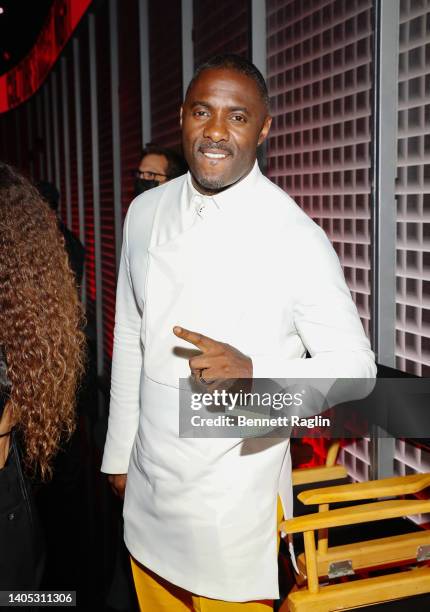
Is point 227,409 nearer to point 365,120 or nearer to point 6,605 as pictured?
point 6,605

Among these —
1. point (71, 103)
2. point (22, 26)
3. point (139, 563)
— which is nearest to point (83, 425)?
point (139, 563)

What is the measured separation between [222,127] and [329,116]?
0.90 metres

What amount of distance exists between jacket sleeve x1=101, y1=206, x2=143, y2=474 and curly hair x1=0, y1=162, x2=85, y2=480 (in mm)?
148

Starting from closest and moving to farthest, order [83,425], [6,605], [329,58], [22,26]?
1. [6,605]
2. [329,58]
3. [83,425]
4. [22,26]

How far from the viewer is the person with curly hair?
140 centimetres

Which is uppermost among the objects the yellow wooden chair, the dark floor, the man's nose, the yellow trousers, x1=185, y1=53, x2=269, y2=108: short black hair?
x1=185, y1=53, x2=269, y2=108: short black hair

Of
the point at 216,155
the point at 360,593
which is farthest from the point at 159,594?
the point at 216,155

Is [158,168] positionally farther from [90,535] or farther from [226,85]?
[226,85]

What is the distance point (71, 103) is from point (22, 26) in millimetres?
2345

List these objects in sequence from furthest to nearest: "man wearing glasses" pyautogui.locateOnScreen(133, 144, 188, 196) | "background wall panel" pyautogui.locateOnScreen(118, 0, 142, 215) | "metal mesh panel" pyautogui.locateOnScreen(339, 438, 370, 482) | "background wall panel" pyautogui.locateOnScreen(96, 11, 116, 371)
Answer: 1. "background wall panel" pyautogui.locateOnScreen(96, 11, 116, 371)
2. "background wall panel" pyautogui.locateOnScreen(118, 0, 142, 215)
3. "man wearing glasses" pyautogui.locateOnScreen(133, 144, 188, 196)
4. "metal mesh panel" pyautogui.locateOnScreen(339, 438, 370, 482)

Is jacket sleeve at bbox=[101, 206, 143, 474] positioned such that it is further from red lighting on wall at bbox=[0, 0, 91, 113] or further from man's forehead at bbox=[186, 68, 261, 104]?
red lighting on wall at bbox=[0, 0, 91, 113]

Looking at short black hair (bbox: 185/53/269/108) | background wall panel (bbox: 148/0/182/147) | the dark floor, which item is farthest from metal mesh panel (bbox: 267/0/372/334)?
background wall panel (bbox: 148/0/182/147)

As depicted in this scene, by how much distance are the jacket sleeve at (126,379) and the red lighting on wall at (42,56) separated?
4.81 m

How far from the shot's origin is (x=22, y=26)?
956 centimetres
